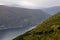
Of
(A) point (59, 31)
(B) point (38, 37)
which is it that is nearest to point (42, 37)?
(B) point (38, 37)

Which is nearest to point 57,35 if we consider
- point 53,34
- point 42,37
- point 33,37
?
point 53,34

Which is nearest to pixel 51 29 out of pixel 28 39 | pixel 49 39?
pixel 49 39

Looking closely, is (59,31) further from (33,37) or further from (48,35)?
(33,37)

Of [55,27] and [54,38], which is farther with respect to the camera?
[55,27]

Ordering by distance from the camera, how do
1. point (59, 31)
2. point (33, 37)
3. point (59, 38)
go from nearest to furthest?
point (59, 38) → point (59, 31) → point (33, 37)

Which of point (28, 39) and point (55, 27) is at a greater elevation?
point (55, 27)

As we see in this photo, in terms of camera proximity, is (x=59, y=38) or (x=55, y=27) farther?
(x=55, y=27)

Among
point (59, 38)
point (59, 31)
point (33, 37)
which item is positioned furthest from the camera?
point (33, 37)

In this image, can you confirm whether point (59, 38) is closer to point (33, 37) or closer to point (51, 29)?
point (51, 29)

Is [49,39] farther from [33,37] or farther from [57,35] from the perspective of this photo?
[33,37]
